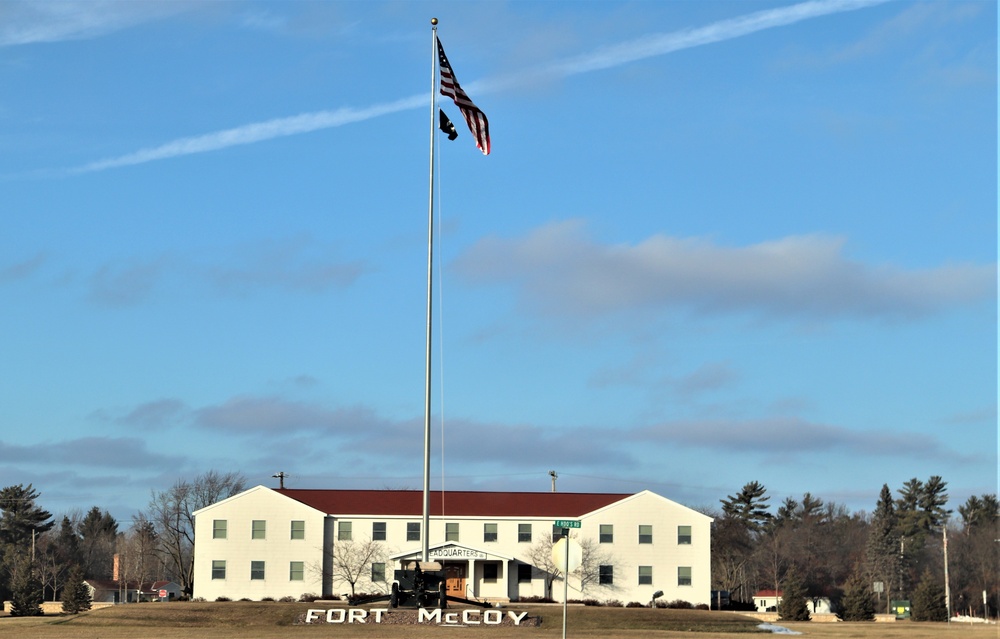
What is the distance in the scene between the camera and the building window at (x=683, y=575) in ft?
255

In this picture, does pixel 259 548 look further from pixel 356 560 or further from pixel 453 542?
pixel 453 542

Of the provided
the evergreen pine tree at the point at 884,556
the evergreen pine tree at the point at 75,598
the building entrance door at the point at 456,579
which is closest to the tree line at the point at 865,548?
the evergreen pine tree at the point at 884,556

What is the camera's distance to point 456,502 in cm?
8231

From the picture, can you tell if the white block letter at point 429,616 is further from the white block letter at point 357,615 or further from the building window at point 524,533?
the building window at point 524,533

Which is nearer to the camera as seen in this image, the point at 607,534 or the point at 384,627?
the point at 384,627

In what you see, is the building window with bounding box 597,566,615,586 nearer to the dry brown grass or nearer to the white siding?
the dry brown grass

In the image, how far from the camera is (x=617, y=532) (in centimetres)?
7875

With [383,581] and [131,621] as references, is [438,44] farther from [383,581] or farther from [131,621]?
[383,581]

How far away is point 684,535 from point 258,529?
28027 mm

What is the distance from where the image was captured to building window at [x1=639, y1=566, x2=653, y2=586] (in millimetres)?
78000

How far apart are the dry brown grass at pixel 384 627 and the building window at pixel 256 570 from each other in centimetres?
1372

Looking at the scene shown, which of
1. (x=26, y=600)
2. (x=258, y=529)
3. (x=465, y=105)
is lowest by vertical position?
(x=26, y=600)

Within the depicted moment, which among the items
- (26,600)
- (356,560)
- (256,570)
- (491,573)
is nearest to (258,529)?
(256,570)

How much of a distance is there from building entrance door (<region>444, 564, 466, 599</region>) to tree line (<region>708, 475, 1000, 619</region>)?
64.4ft
